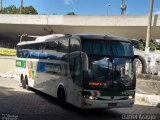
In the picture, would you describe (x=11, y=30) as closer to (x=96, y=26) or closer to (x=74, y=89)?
(x=96, y=26)

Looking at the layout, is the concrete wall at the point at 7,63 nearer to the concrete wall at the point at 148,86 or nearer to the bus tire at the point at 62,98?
the concrete wall at the point at 148,86

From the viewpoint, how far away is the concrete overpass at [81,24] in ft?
170

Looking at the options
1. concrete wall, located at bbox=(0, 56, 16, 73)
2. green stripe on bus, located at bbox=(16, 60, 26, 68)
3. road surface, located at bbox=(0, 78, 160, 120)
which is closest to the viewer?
road surface, located at bbox=(0, 78, 160, 120)

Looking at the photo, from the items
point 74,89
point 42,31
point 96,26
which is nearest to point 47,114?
point 74,89

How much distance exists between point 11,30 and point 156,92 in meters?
44.4

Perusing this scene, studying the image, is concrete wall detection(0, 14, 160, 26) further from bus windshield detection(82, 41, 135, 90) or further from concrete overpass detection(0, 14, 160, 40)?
bus windshield detection(82, 41, 135, 90)

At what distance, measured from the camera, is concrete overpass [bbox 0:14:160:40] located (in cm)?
5181

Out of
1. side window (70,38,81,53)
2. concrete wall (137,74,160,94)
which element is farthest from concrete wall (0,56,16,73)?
side window (70,38,81,53)

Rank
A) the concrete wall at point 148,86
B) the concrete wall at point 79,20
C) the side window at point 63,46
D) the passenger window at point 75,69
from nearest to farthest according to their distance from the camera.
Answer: the passenger window at point 75,69, the side window at point 63,46, the concrete wall at point 148,86, the concrete wall at point 79,20

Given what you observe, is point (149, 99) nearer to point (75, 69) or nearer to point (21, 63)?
point (75, 69)

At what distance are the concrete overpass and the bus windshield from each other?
1368 inches

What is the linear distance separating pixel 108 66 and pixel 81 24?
135 ft

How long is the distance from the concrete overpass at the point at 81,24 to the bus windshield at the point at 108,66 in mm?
34756

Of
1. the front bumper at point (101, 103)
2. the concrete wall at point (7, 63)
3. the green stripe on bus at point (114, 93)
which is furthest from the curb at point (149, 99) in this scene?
the concrete wall at point (7, 63)
